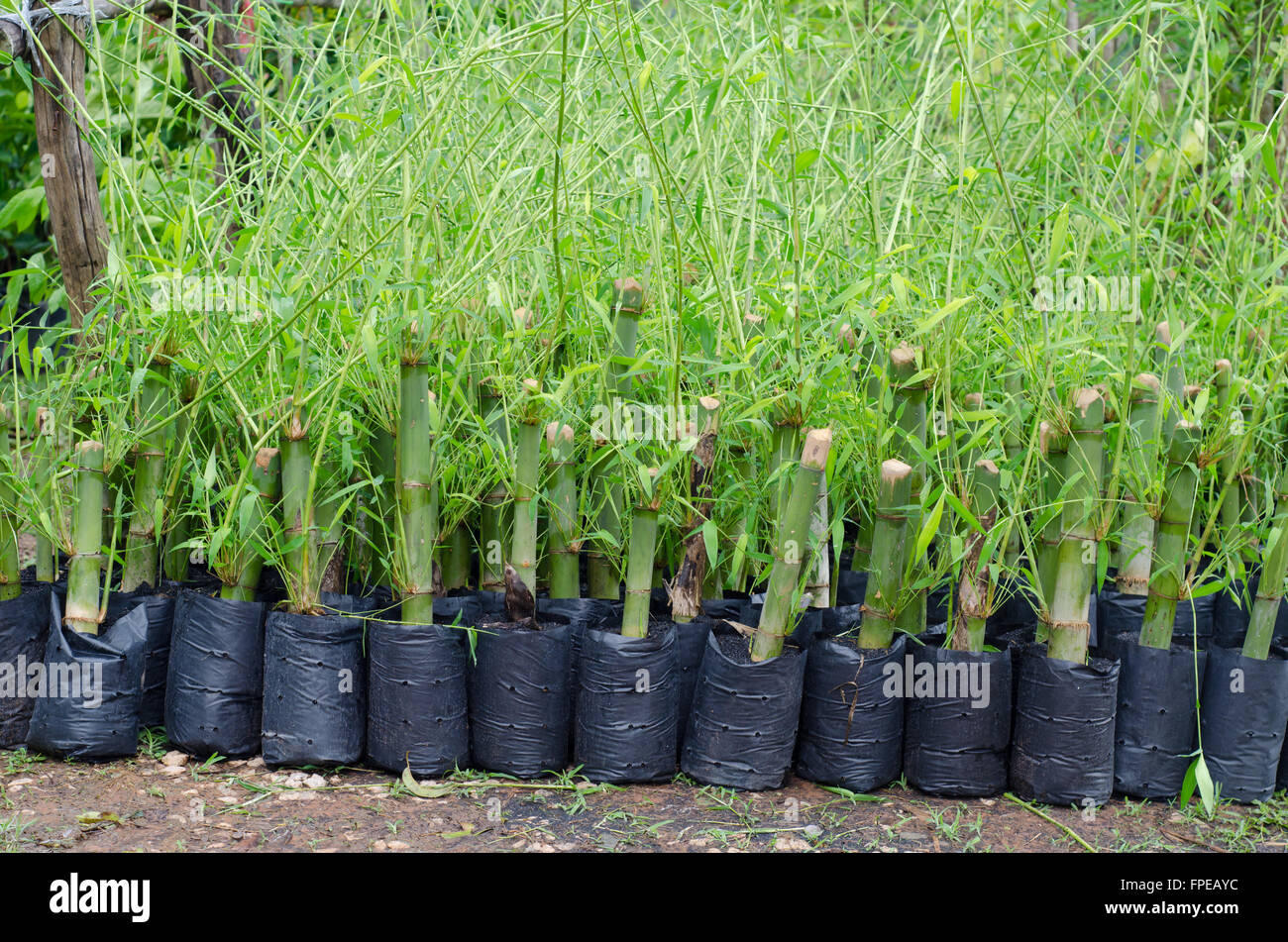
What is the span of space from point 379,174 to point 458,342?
37 centimetres

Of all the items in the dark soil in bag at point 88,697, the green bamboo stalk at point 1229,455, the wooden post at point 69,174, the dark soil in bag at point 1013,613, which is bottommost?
the dark soil in bag at point 88,697

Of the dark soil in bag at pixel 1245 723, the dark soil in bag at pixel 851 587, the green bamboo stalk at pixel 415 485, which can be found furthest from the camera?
the dark soil in bag at pixel 851 587

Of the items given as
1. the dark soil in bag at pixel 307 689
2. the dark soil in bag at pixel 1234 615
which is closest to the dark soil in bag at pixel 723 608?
the dark soil in bag at pixel 307 689

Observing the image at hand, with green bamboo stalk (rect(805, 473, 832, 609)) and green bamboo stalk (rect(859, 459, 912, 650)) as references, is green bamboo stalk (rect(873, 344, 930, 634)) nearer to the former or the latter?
green bamboo stalk (rect(859, 459, 912, 650))

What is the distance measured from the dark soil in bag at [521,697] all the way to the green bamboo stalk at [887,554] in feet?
1.77

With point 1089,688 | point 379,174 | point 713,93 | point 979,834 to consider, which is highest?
point 713,93

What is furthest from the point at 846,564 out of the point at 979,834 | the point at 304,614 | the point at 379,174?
the point at 379,174

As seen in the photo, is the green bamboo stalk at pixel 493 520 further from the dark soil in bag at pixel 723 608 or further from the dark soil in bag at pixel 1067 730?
the dark soil in bag at pixel 1067 730

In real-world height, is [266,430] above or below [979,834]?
above

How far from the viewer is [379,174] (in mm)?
1688

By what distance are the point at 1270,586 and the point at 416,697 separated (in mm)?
1488

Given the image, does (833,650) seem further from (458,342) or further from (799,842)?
(458,342)

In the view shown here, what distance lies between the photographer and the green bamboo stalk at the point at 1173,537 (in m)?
1.90

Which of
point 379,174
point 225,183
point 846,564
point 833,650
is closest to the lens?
point 379,174
